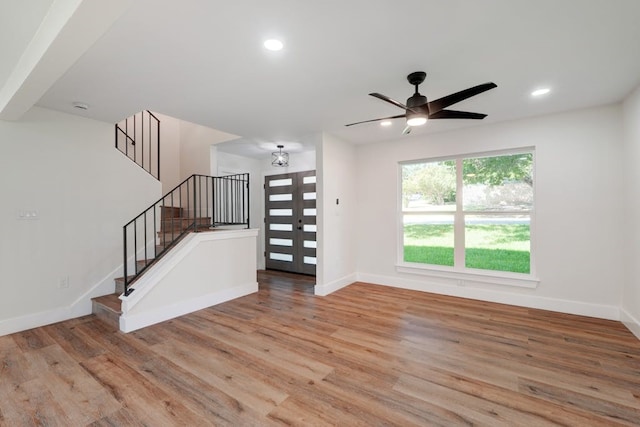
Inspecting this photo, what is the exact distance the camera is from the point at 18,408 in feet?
6.49

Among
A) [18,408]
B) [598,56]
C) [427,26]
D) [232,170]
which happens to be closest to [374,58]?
[427,26]

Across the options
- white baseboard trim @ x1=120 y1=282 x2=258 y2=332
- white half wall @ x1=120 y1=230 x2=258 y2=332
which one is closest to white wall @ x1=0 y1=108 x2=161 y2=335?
white half wall @ x1=120 y1=230 x2=258 y2=332

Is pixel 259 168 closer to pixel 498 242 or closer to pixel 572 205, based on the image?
pixel 498 242

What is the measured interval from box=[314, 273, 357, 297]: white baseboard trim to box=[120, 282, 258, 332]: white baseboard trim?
113cm

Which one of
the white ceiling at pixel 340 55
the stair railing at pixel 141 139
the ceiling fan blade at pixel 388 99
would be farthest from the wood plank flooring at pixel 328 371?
the stair railing at pixel 141 139

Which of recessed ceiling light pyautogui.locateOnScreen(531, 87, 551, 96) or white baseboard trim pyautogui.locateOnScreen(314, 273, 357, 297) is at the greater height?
recessed ceiling light pyautogui.locateOnScreen(531, 87, 551, 96)

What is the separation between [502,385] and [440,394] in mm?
536

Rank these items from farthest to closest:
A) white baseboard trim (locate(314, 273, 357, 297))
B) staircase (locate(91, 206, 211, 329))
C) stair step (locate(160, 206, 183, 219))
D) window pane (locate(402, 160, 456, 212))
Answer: stair step (locate(160, 206, 183, 219))
window pane (locate(402, 160, 456, 212))
white baseboard trim (locate(314, 273, 357, 297))
staircase (locate(91, 206, 211, 329))

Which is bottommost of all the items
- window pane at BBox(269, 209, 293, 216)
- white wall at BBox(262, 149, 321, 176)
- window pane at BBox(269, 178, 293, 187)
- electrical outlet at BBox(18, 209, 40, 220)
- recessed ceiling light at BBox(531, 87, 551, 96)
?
electrical outlet at BBox(18, 209, 40, 220)

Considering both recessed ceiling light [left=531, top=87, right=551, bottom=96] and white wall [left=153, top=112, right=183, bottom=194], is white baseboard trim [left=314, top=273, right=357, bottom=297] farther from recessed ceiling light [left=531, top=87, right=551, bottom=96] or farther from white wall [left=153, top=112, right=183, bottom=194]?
white wall [left=153, top=112, right=183, bottom=194]

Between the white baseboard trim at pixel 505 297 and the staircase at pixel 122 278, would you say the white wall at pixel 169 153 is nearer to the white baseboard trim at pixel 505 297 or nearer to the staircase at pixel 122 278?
the staircase at pixel 122 278

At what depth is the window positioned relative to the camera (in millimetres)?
4166

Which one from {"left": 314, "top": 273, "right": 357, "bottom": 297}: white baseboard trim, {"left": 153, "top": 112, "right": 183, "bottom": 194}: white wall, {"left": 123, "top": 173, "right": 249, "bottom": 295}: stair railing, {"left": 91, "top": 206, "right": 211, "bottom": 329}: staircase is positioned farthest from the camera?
{"left": 153, "top": 112, "right": 183, "bottom": 194}: white wall

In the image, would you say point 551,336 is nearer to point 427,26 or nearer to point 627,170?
point 627,170
